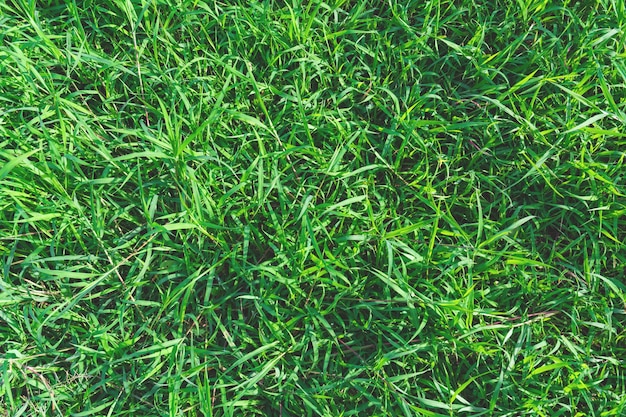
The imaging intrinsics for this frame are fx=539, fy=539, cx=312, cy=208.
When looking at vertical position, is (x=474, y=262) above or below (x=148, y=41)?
below

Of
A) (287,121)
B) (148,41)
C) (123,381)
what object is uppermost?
(148,41)

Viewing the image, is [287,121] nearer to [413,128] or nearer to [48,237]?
[413,128]

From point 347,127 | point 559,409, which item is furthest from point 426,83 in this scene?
point 559,409

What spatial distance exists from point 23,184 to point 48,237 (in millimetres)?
196

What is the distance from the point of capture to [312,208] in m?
1.81

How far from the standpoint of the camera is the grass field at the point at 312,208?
69.6 inches

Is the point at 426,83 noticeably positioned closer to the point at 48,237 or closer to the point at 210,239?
the point at 210,239

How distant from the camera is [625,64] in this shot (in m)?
1.92

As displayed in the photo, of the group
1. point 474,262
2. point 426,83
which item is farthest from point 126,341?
point 426,83

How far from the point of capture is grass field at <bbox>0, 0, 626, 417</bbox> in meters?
1.77

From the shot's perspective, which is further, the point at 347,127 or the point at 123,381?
the point at 347,127

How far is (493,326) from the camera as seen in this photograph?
1757 millimetres

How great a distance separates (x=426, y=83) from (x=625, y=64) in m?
0.70

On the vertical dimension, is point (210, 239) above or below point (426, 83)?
below
